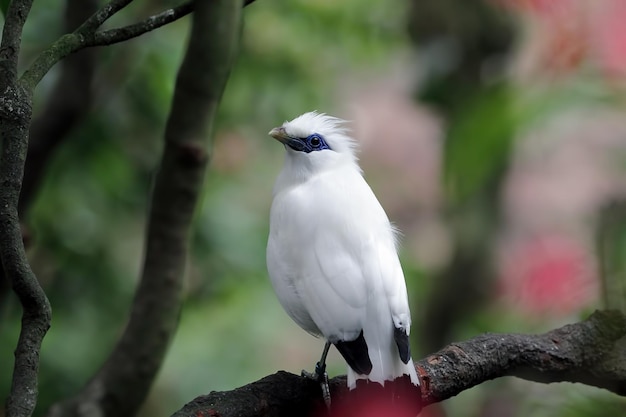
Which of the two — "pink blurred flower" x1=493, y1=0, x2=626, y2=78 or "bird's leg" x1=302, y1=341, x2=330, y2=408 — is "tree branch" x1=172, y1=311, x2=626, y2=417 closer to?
"bird's leg" x1=302, y1=341, x2=330, y2=408

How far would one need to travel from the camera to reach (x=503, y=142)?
4.00 ft

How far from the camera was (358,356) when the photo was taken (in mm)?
1306

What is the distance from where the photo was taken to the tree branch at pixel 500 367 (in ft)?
4.37

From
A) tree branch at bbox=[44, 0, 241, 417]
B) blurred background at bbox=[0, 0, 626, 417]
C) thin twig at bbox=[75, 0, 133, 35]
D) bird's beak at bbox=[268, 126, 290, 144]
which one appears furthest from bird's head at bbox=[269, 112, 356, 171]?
thin twig at bbox=[75, 0, 133, 35]

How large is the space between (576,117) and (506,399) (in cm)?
137

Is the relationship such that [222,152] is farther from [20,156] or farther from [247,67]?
[20,156]

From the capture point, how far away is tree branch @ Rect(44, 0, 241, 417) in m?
1.48

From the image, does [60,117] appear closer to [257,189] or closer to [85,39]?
[85,39]

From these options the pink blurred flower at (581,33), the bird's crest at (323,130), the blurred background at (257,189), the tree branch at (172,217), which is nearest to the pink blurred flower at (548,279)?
the blurred background at (257,189)

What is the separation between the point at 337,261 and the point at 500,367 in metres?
0.30

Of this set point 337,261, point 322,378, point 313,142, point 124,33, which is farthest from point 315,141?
point 124,33

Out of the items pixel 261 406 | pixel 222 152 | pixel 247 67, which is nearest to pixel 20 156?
pixel 261 406

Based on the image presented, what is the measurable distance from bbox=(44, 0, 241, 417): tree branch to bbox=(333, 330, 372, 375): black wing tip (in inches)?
17.7

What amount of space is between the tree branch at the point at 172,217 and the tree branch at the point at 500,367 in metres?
0.42
